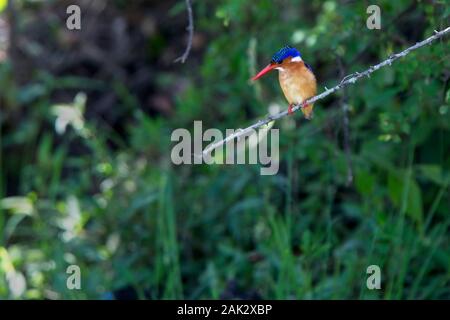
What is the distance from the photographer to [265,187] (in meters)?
4.62

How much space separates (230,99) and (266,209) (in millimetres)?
859

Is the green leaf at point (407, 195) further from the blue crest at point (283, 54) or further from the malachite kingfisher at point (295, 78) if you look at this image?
the blue crest at point (283, 54)

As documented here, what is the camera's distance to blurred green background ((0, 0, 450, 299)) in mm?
3912

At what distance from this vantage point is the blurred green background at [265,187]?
3912 millimetres

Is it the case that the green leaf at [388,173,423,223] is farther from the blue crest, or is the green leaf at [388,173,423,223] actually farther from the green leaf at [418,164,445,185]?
the blue crest

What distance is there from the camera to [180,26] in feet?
21.2

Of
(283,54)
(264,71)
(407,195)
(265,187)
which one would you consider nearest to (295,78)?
(283,54)

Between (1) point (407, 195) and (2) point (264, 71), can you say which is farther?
(1) point (407, 195)

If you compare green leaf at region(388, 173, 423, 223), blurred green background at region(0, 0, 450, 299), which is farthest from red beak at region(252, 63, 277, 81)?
green leaf at region(388, 173, 423, 223)

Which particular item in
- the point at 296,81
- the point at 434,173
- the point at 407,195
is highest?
the point at 296,81

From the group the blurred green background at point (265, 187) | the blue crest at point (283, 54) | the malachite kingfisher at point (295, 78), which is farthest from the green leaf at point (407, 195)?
the blue crest at point (283, 54)

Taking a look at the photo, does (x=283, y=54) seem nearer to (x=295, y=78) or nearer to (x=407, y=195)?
(x=295, y=78)
